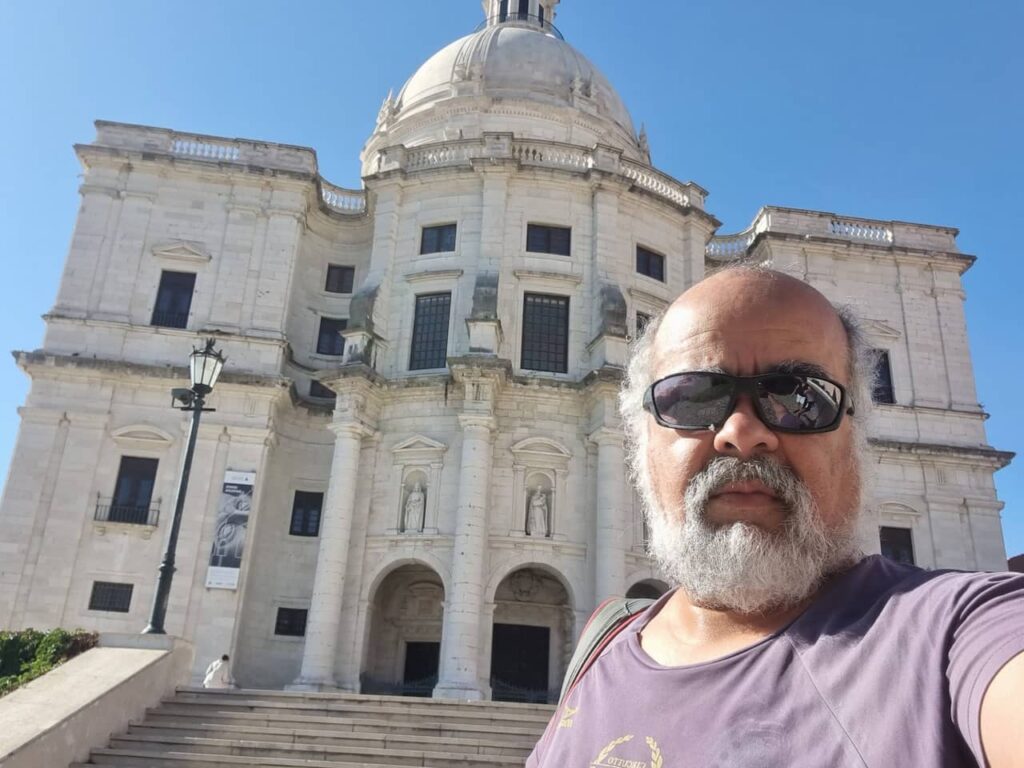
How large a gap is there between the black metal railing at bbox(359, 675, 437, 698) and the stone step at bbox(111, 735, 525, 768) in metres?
9.19

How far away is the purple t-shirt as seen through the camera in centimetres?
126

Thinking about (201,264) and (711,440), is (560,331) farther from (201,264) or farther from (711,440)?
(711,440)

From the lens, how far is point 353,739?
12.9 m

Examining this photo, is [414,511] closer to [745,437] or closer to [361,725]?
[361,725]

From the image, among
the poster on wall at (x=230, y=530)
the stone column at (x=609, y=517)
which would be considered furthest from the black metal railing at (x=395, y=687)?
the stone column at (x=609, y=517)

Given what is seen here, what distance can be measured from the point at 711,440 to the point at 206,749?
41.5 feet

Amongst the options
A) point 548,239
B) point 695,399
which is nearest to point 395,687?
point 548,239

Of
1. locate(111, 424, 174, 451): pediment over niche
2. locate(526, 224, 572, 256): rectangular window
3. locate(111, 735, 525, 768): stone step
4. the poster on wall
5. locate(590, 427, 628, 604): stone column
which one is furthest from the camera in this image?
locate(526, 224, 572, 256): rectangular window

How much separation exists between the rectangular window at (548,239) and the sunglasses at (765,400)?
2370 centimetres

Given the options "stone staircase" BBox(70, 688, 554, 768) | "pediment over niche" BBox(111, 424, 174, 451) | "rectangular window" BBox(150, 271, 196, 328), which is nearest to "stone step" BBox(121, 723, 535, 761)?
"stone staircase" BBox(70, 688, 554, 768)

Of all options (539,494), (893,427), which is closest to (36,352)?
(539,494)

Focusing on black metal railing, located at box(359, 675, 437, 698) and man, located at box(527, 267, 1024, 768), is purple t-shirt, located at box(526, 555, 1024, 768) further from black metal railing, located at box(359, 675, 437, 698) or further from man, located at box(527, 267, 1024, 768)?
black metal railing, located at box(359, 675, 437, 698)

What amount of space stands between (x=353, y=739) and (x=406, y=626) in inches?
419

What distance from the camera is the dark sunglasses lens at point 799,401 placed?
1.94 metres
